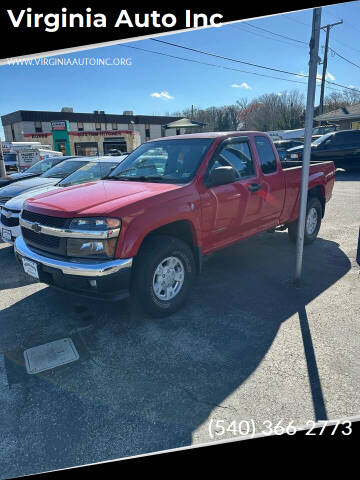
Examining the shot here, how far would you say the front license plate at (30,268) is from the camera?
3.48m

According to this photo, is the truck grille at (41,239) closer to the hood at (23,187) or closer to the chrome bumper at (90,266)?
the chrome bumper at (90,266)

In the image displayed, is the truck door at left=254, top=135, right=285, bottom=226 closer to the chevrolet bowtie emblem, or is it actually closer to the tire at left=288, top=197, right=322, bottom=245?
the tire at left=288, top=197, right=322, bottom=245

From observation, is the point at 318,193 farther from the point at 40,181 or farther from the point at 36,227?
the point at 40,181

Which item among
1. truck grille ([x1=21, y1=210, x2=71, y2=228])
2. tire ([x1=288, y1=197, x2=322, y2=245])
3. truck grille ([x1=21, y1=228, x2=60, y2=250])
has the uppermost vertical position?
truck grille ([x1=21, y1=210, x2=71, y2=228])

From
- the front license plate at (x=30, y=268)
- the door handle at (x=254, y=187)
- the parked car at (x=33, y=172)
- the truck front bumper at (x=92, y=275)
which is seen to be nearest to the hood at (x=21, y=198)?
the front license plate at (x=30, y=268)

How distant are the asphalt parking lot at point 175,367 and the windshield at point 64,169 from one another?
11.3 feet

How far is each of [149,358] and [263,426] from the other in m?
1.12

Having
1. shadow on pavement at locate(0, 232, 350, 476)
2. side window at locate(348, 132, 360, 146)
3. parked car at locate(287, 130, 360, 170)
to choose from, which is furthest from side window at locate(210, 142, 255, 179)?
side window at locate(348, 132, 360, 146)

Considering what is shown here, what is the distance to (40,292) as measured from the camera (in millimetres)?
4434

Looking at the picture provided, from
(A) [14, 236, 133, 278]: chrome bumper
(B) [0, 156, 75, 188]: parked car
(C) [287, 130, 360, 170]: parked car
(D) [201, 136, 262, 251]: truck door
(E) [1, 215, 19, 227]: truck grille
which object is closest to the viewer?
(A) [14, 236, 133, 278]: chrome bumper

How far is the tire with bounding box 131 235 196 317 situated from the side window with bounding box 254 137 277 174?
1875mm

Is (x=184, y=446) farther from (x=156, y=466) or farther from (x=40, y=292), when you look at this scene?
(x=40, y=292)

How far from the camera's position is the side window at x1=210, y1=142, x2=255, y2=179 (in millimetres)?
4141

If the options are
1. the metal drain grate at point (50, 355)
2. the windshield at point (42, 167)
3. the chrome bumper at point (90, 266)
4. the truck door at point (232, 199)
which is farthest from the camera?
the windshield at point (42, 167)
